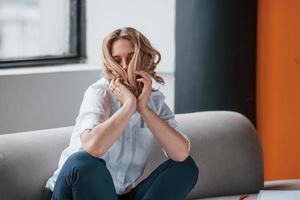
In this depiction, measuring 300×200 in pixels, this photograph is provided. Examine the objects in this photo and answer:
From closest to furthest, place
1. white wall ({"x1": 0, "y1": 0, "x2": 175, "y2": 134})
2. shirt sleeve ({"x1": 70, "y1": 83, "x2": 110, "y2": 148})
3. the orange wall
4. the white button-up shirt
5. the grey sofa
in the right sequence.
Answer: shirt sleeve ({"x1": 70, "y1": 83, "x2": 110, "y2": 148}) < the white button-up shirt < the grey sofa < white wall ({"x1": 0, "y1": 0, "x2": 175, "y2": 134}) < the orange wall

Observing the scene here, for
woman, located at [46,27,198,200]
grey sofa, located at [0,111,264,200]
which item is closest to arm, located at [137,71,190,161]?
woman, located at [46,27,198,200]

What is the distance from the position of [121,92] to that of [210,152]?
65cm

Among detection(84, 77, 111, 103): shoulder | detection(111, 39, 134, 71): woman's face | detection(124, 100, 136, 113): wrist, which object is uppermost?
detection(111, 39, 134, 71): woman's face

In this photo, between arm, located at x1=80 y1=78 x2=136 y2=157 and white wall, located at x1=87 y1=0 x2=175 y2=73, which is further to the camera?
white wall, located at x1=87 y1=0 x2=175 y2=73

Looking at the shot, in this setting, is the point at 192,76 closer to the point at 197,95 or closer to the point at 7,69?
the point at 197,95

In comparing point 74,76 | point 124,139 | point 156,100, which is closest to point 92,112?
point 124,139

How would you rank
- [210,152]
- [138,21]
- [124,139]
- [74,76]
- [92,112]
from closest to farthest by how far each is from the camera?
→ [92,112]
[124,139]
[210,152]
[74,76]
[138,21]

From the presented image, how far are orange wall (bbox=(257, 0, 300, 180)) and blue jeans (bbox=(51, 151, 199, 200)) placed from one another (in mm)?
1257

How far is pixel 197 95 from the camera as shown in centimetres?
374

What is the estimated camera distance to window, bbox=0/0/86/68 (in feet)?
12.5

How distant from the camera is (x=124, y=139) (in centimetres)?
276

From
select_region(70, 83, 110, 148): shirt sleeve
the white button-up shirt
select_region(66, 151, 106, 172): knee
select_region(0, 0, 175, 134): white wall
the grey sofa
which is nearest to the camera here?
select_region(66, 151, 106, 172): knee

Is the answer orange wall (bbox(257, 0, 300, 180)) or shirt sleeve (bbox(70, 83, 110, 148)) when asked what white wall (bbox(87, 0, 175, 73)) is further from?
shirt sleeve (bbox(70, 83, 110, 148))

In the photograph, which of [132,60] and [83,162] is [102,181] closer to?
[83,162]
